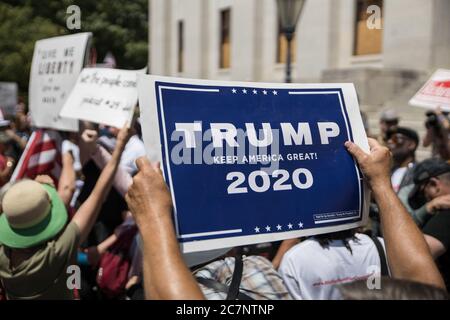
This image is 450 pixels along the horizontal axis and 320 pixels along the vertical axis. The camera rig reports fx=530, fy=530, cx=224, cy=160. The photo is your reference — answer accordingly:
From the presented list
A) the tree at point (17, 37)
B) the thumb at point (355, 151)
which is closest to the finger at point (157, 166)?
the thumb at point (355, 151)

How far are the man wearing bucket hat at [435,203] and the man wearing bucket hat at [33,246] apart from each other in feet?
6.36

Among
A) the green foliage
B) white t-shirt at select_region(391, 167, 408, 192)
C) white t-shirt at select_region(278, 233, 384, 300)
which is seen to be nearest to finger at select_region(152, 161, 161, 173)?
white t-shirt at select_region(278, 233, 384, 300)

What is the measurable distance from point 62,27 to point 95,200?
1612 centimetres

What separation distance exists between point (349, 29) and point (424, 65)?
10.7 ft

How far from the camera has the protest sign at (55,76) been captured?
3783 millimetres

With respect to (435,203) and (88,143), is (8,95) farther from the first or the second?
(435,203)

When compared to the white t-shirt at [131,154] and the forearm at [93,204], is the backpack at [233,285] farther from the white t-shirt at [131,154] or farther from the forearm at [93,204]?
the white t-shirt at [131,154]

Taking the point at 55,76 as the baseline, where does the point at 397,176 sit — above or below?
below

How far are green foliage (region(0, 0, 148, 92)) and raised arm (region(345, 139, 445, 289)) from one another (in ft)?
53.5

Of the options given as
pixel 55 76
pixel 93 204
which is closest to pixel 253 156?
pixel 93 204

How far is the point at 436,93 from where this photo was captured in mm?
3354

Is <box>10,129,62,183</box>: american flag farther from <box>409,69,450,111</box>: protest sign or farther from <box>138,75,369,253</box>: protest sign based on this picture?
<box>409,69,450,111</box>: protest sign

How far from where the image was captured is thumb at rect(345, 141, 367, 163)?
1.98 meters

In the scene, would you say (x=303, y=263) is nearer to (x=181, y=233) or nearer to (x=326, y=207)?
(x=326, y=207)
